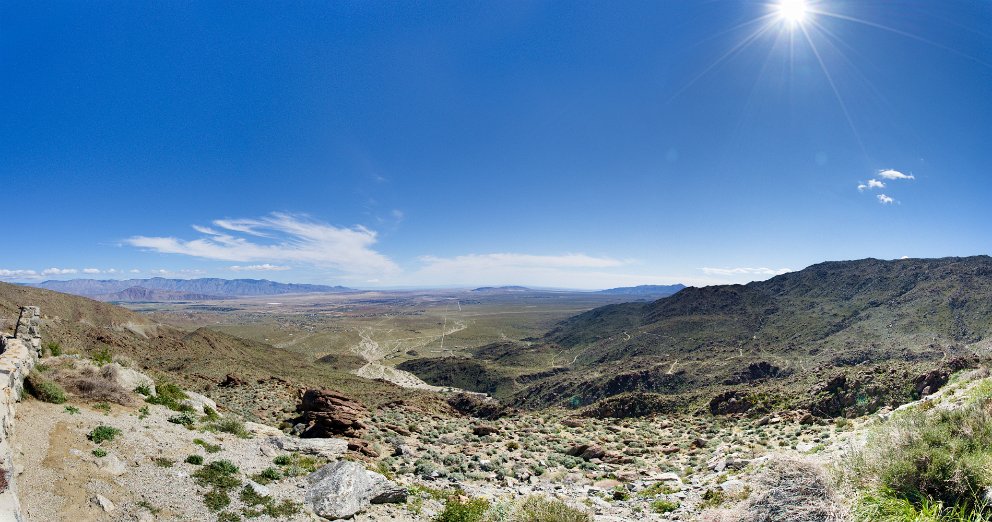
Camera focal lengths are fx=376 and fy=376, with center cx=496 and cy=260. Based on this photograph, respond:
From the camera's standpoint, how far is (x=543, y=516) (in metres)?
8.54

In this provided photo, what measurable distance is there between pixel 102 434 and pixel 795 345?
80.0m

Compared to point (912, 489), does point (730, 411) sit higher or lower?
lower

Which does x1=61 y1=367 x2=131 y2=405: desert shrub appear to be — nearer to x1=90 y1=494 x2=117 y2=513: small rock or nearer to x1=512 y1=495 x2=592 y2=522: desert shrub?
x1=90 y1=494 x2=117 y2=513: small rock

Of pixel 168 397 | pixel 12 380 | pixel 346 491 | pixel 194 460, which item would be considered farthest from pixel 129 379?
pixel 346 491

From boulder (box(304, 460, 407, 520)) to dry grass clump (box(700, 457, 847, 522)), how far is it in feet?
29.2

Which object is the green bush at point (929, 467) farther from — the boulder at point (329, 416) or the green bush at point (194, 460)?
the boulder at point (329, 416)

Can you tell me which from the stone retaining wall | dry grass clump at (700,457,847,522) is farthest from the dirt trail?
dry grass clump at (700,457,847,522)

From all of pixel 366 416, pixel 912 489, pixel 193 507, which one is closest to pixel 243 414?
pixel 366 416

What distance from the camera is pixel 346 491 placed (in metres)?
10.2

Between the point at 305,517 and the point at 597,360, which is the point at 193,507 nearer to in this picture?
the point at 305,517

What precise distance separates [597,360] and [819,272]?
252ft

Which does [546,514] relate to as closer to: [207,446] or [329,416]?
[207,446]

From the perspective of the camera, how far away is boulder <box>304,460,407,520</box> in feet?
31.7

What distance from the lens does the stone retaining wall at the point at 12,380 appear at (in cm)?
615
